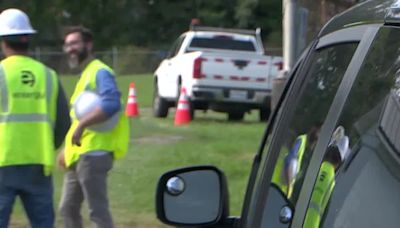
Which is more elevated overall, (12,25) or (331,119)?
(331,119)

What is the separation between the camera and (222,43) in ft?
73.2

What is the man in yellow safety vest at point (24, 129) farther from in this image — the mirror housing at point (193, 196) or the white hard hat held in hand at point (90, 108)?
the mirror housing at point (193, 196)

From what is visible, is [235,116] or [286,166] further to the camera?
[235,116]

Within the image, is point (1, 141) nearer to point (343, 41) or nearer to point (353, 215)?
point (343, 41)

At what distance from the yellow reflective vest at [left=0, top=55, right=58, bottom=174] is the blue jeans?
6cm

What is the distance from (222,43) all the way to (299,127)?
63.1 feet

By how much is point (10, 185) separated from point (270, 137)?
3.06m

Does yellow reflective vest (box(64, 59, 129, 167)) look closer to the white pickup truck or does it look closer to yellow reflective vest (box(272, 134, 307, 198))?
yellow reflective vest (box(272, 134, 307, 198))

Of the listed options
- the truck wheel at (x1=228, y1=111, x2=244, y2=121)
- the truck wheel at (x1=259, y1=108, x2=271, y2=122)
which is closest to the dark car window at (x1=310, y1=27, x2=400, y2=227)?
the truck wheel at (x1=259, y1=108, x2=271, y2=122)

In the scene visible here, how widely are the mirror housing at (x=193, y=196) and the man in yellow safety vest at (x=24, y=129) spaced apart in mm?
2631

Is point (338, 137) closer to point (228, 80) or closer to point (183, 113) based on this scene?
point (183, 113)

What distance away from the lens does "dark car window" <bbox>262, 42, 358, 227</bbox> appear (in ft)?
9.26

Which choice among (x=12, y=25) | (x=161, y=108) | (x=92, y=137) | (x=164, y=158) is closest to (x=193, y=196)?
(x=12, y=25)

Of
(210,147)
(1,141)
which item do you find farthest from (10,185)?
(210,147)
